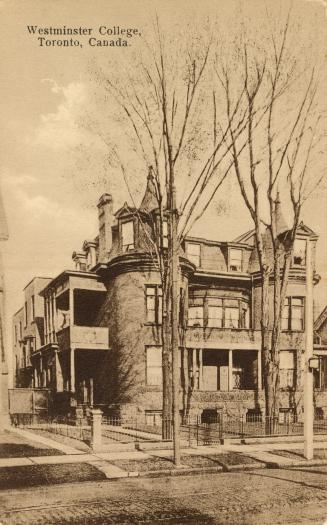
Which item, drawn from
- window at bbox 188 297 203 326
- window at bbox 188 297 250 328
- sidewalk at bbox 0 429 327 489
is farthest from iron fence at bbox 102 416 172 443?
window at bbox 188 297 250 328

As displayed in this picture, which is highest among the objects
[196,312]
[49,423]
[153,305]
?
[153,305]

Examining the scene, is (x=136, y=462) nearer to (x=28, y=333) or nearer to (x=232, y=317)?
(x=232, y=317)

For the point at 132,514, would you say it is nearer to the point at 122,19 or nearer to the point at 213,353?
the point at 122,19

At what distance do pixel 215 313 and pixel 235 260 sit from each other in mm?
3206

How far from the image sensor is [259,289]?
2722 cm

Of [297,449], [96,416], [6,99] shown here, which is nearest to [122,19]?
[6,99]

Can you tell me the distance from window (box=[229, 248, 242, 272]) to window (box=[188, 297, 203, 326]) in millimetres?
2821

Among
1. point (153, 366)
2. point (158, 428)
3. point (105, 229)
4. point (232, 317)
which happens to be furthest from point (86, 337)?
point (232, 317)

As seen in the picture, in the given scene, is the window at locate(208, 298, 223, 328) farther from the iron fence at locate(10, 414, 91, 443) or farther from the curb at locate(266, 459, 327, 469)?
the curb at locate(266, 459, 327, 469)

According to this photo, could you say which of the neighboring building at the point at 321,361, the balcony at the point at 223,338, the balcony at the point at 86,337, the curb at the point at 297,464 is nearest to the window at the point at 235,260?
the balcony at the point at 223,338

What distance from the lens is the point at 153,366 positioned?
23.6 metres

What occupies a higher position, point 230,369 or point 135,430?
point 230,369

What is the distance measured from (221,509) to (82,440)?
8.56m

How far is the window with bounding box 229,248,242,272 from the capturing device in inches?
1124
